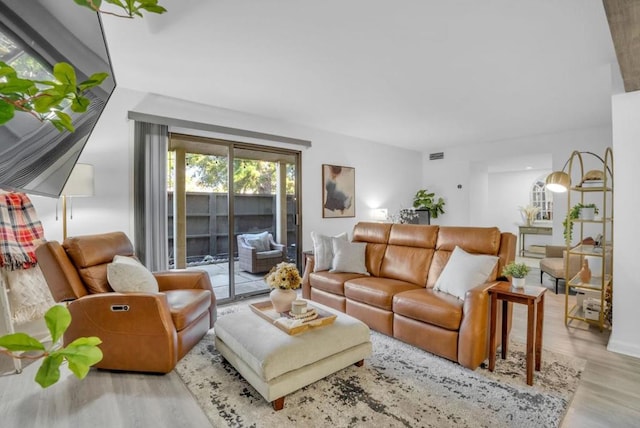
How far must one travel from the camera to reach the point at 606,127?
4.95 meters

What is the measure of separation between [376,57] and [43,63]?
2.80m

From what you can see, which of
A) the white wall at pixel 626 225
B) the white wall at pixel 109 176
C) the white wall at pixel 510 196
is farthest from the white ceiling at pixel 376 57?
the white wall at pixel 510 196

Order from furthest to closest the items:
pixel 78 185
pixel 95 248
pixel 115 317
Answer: pixel 78 185 < pixel 95 248 < pixel 115 317

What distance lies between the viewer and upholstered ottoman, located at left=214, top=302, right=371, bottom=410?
78.0 inches

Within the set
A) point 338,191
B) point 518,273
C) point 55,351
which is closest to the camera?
point 55,351

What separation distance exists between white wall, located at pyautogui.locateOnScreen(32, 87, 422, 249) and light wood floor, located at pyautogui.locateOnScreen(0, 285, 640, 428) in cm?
147

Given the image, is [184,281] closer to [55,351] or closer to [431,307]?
[431,307]

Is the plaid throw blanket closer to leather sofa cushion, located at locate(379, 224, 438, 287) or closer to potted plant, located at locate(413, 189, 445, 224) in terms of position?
leather sofa cushion, located at locate(379, 224, 438, 287)

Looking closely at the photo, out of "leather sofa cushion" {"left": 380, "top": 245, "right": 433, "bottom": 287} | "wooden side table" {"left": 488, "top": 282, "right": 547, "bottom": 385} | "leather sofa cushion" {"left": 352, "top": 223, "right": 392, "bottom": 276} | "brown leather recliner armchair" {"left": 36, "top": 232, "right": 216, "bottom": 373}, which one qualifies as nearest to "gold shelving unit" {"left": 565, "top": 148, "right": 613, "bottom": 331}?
"wooden side table" {"left": 488, "top": 282, "right": 547, "bottom": 385}

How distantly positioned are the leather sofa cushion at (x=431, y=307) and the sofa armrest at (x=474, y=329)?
0.25 ft

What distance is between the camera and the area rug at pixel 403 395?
1898 mm

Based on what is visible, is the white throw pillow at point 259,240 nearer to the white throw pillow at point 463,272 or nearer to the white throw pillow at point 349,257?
the white throw pillow at point 349,257

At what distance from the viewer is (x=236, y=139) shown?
14.2 ft

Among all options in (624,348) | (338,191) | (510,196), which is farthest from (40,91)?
(510,196)
